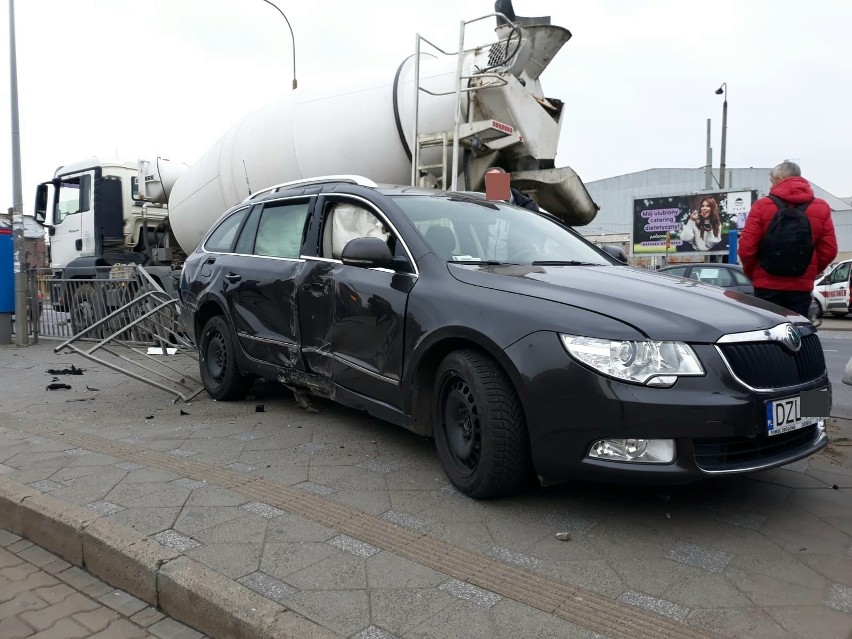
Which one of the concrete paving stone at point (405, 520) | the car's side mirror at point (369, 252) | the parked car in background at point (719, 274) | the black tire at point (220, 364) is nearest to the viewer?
the concrete paving stone at point (405, 520)

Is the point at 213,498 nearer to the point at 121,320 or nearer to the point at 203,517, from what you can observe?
the point at 203,517

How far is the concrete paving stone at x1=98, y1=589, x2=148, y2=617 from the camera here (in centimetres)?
285

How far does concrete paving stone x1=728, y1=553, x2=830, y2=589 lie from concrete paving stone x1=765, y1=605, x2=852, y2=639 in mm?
198

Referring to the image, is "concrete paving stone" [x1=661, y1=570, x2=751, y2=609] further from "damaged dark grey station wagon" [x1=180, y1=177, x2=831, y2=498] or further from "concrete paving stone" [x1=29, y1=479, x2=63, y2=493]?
"concrete paving stone" [x1=29, y1=479, x2=63, y2=493]

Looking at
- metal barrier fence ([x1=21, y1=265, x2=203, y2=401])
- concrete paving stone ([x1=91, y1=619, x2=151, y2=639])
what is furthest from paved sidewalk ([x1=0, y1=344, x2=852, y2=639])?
metal barrier fence ([x1=21, y1=265, x2=203, y2=401])

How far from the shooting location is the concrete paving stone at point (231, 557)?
2824 mm

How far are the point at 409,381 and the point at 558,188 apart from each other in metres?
4.86

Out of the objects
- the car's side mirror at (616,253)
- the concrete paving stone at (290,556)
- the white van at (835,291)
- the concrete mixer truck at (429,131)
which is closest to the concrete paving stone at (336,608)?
the concrete paving stone at (290,556)

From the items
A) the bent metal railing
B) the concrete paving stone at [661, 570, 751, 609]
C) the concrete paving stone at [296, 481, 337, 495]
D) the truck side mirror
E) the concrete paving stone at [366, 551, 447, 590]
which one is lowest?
the concrete paving stone at [366, 551, 447, 590]

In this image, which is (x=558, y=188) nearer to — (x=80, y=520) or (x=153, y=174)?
(x=80, y=520)

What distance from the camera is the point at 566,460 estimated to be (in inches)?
120

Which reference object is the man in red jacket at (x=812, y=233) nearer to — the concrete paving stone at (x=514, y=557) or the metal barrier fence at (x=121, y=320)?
the concrete paving stone at (x=514, y=557)

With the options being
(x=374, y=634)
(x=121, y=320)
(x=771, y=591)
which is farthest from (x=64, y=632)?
(x=121, y=320)

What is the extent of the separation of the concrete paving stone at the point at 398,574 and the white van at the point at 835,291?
1919cm
